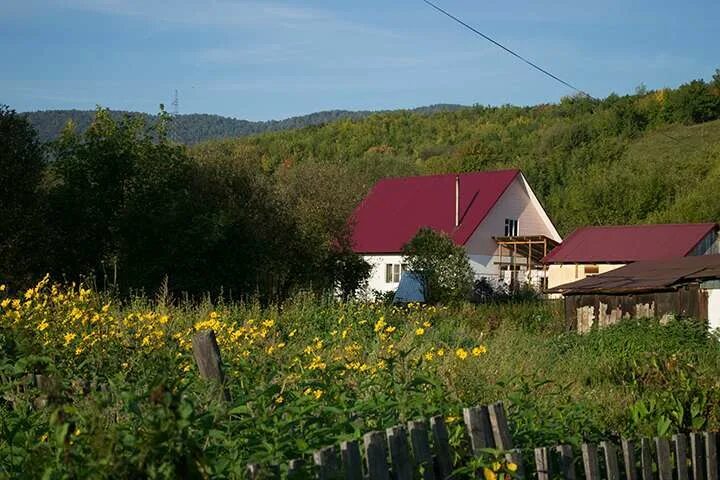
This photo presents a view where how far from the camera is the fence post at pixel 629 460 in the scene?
6.43m

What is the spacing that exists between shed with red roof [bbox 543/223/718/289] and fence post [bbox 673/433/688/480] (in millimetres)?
37885

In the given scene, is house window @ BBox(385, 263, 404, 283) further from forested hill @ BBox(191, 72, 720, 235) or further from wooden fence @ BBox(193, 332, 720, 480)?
wooden fence @ BBox(193, 332, 720, 480)

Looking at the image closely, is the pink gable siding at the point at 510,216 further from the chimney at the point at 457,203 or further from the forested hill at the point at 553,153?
the forested hill at the point at 553,153

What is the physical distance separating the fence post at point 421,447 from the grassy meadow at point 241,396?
296mm

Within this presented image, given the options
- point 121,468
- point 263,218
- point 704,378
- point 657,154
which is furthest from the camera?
point 657,154

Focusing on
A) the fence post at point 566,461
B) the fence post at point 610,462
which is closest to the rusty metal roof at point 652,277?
the fence post at point 610,462

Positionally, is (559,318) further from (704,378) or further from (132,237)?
(704,378)

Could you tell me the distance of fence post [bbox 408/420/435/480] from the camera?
17.3 feet

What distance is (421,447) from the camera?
17.3ft

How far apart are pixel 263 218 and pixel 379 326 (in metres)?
25.1

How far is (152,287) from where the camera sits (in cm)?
2858

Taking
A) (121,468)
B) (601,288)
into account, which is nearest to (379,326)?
(121,468)

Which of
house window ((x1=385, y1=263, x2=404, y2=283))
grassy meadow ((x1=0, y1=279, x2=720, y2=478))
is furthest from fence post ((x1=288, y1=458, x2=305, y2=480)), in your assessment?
house window ((x1=385, y1=263, x2=404, y2=283))

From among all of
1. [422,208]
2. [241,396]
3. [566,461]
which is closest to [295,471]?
[241,396]
